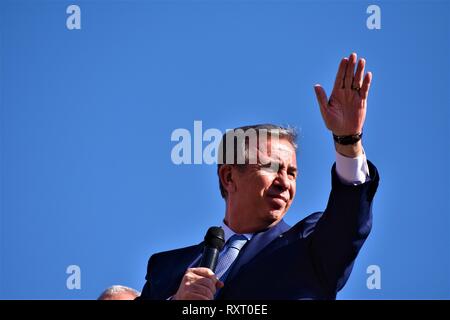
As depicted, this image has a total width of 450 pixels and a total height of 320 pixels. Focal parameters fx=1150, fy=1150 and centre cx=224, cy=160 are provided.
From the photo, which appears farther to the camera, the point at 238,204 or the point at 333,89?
the point at 238,204

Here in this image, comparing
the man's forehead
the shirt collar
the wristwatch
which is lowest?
the shirt collar

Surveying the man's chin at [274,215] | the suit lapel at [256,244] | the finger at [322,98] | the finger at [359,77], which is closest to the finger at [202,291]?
the suit lapel at [256,244]

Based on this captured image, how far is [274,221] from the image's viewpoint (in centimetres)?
703

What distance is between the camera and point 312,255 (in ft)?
21.5

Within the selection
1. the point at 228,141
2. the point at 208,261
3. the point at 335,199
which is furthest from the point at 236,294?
the point at 228,141

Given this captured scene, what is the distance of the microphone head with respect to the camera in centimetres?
649

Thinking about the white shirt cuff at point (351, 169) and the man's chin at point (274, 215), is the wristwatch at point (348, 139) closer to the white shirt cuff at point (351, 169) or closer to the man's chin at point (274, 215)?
the white shirt cuff at point (351, 169)

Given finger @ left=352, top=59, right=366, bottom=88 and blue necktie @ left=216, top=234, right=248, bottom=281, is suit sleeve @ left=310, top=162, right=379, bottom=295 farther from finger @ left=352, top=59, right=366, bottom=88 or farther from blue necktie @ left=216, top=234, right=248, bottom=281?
blue necktie @ left=216, top=234, right=248, bottom=281

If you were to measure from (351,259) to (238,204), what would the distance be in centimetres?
102

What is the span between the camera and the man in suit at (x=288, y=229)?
6.32 metres

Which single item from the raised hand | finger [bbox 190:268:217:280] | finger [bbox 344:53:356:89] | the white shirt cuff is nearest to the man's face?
the white shirt cuff
